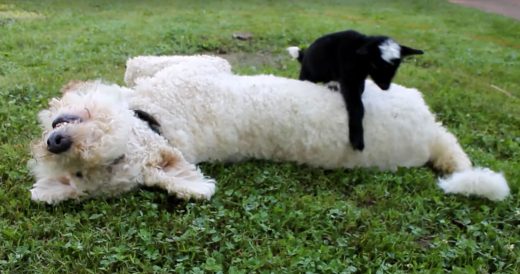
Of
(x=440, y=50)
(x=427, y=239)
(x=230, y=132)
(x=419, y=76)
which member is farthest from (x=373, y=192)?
(x=440, y=50)

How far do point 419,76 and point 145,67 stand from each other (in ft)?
14.4

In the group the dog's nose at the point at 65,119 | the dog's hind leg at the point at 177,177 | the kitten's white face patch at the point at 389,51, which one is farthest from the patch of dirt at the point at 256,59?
the dog's nose at the point at 65,119

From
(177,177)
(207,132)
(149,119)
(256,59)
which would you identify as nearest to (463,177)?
(207,132)

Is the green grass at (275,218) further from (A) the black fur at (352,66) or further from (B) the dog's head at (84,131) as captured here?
(A) the black fur at (352,66)

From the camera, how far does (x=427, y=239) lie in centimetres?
360

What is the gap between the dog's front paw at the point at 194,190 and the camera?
3.50 metres

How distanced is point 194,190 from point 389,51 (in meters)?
1.99

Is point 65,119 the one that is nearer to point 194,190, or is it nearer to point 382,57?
point 194,190

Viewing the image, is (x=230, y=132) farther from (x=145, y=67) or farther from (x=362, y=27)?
(x=362, y=27)

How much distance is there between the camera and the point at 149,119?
3.79 metres

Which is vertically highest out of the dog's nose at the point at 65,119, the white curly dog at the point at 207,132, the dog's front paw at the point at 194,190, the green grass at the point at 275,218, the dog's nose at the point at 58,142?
the dog's nose at the point at 65,119

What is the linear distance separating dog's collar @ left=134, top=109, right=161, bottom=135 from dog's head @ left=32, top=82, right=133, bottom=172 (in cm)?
14

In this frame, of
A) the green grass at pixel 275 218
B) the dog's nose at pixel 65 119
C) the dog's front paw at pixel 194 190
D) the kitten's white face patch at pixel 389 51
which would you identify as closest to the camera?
the green grass at pixel 275 218

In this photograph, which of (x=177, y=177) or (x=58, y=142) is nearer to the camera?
(x=58, y=142)
